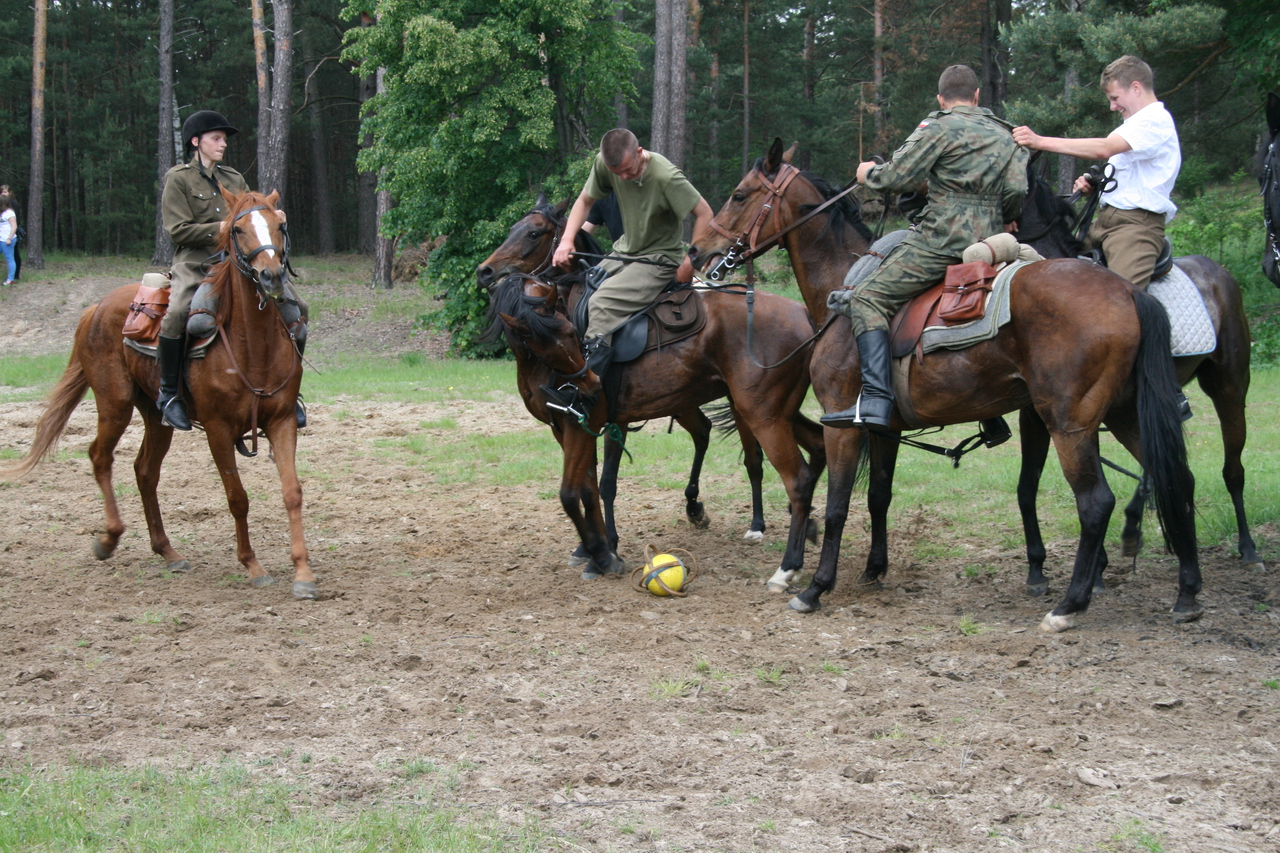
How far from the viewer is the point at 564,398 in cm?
679

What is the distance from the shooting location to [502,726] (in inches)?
177

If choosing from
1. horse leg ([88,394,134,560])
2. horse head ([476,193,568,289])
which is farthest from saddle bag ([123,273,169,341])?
horse head ([476,193,568,289])

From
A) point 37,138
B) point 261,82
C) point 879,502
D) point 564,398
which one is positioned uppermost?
point 261,82

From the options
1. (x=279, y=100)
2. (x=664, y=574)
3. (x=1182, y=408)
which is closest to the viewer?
(x=1182, y=408)

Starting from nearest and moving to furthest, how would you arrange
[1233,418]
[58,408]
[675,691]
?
[675,691] < [1233,418] < [58,408]

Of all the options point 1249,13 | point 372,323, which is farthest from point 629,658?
point 372,323

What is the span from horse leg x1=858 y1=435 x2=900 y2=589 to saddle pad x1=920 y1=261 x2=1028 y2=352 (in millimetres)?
1216

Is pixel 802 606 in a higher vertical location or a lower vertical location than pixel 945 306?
lower

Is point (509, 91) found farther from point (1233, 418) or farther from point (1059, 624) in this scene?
point (1059, 624)

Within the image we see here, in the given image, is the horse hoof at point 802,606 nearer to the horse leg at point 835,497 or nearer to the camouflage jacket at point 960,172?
the horse leg at point 835,497

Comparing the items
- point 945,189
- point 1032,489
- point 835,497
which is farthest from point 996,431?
point 945,189

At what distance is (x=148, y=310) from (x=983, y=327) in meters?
5.70

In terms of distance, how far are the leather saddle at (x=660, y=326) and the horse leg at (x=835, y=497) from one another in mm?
1245

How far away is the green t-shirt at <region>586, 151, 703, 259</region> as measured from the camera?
684 centimetres
